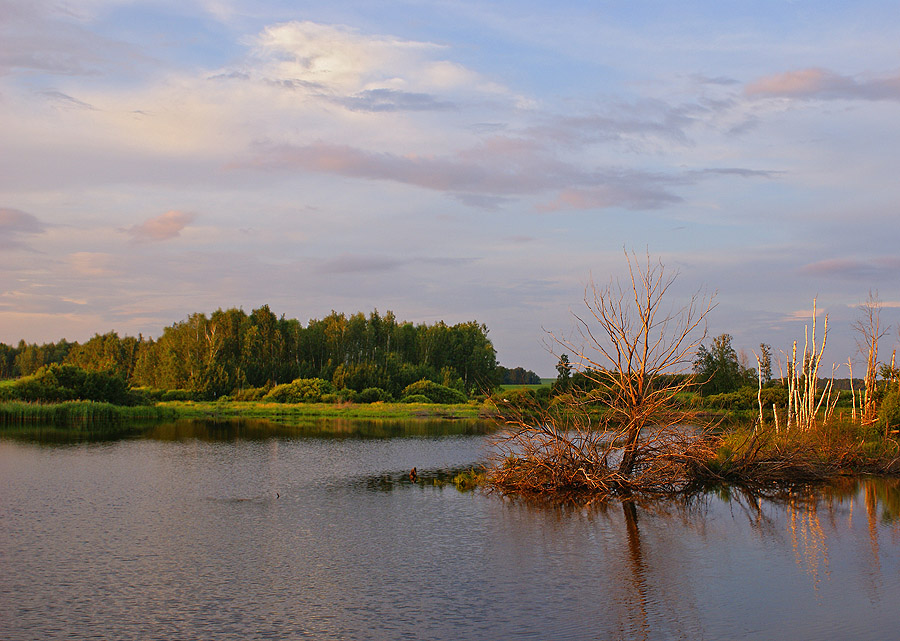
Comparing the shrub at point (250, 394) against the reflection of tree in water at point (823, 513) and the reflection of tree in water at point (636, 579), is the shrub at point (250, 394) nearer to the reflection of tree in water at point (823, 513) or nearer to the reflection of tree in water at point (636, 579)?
the reflection of tree in water at point (823, 513)

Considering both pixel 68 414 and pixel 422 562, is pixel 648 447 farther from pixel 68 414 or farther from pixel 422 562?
pixel 68 414

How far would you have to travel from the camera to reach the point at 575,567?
1430 cm

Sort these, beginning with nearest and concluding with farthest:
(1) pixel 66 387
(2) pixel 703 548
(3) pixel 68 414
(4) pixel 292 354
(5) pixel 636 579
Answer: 1. (5) pixel 636 579
2. (2) pixel 703 548
3. (3) pixel 68 414
4. (1) pixel 66 387
5. (4) pixel 292 354

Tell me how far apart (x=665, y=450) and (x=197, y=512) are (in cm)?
1331

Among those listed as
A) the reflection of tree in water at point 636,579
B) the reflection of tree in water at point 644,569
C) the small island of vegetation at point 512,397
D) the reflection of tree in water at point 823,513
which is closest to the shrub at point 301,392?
the small island of vegetation at point 512,397

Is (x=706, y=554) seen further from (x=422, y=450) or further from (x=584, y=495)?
(x=422, y=450)

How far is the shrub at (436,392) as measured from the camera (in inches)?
3366

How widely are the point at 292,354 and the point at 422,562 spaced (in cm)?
8210

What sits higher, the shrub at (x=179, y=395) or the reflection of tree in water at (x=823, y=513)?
the shrub at (x=179, y=395)

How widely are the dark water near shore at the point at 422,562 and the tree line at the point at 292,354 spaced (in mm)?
59973

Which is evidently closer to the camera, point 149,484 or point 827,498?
point 827,498

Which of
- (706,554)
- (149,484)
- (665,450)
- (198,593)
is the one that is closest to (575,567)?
(706,554)

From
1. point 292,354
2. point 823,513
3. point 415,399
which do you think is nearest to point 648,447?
point 823,513

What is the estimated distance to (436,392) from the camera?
86000mm
